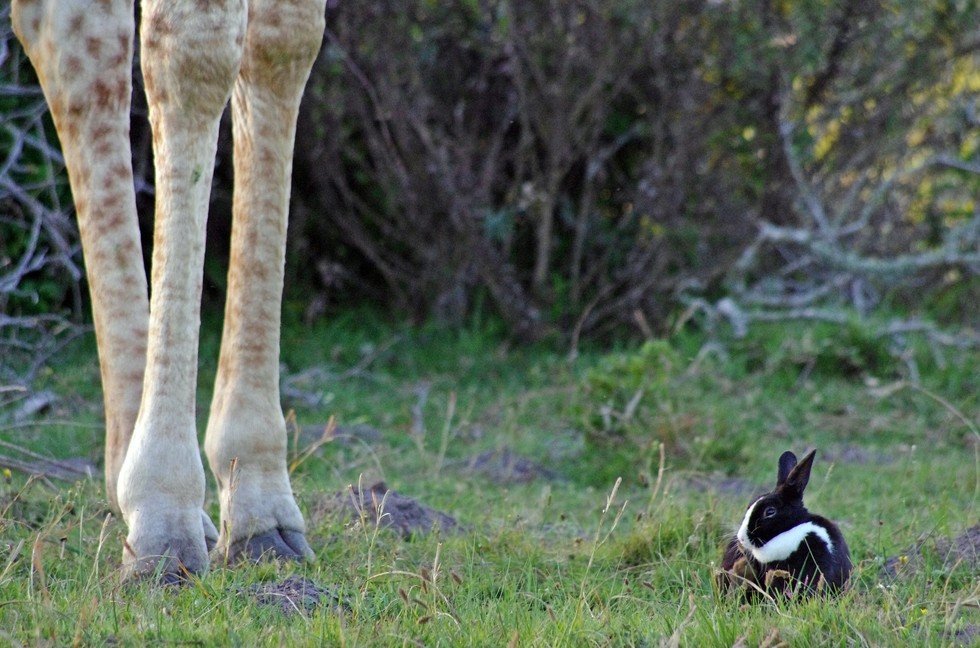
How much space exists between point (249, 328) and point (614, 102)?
5654 mm

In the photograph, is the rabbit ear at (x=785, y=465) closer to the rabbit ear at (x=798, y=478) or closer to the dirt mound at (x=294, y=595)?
the rabbit ear at (x=798, y=478)

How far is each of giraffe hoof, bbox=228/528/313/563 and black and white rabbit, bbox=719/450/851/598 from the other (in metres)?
1.25

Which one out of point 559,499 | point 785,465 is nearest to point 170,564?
point 785,465

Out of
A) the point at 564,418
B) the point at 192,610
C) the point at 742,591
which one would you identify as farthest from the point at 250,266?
the point at 564,418

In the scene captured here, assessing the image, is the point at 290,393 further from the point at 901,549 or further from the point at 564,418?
the point at 901,549

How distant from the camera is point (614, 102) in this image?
29.0 ft

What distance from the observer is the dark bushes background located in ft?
26.8

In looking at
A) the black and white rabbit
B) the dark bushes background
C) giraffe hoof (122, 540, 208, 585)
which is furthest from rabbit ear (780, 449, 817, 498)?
the dark bushes background

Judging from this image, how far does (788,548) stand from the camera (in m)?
3.32

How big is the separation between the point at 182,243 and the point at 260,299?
1.42 ft

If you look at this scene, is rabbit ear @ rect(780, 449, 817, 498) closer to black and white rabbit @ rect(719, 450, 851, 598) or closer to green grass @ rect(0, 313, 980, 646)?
black and white rabbit @ rect(719, 450, 851, 598)

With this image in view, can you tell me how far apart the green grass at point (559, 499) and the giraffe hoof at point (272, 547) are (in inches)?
2.6

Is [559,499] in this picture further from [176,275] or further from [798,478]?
[176,275]

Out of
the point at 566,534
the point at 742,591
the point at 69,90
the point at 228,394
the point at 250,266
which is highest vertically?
the point at 69,90
